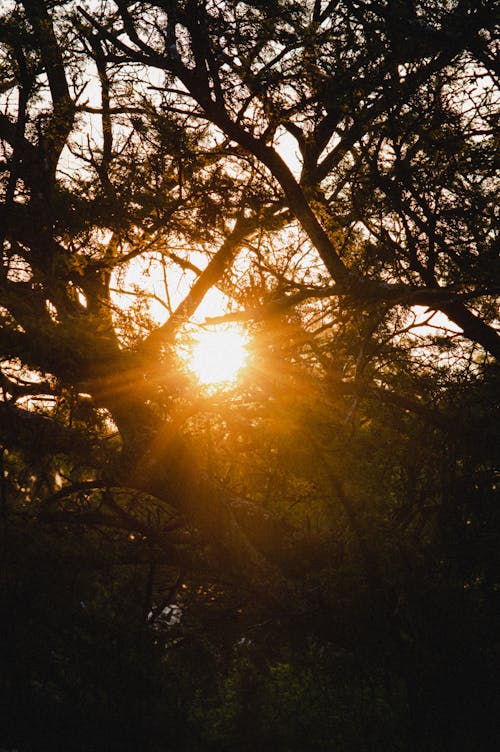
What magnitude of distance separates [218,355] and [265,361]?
1.92 feet

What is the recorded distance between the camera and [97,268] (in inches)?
310

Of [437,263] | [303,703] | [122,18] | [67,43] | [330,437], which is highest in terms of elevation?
[67,43]

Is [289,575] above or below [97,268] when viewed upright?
below

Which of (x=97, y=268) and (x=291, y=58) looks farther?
(x=97, y=268)

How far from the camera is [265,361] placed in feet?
18.7

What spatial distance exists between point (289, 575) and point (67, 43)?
7289 millimetres

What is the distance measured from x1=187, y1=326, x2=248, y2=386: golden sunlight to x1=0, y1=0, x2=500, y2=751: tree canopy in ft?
0.41

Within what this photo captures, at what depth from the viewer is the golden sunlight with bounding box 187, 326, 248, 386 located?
5.56 metres

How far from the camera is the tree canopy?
16.2ft

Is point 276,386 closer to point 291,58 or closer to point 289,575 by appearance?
point 289,575

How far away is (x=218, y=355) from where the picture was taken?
603cm

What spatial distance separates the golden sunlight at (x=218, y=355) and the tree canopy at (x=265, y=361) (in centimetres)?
13

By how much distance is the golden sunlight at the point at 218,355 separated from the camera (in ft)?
18.2

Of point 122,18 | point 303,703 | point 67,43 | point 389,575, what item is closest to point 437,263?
point 389,575
